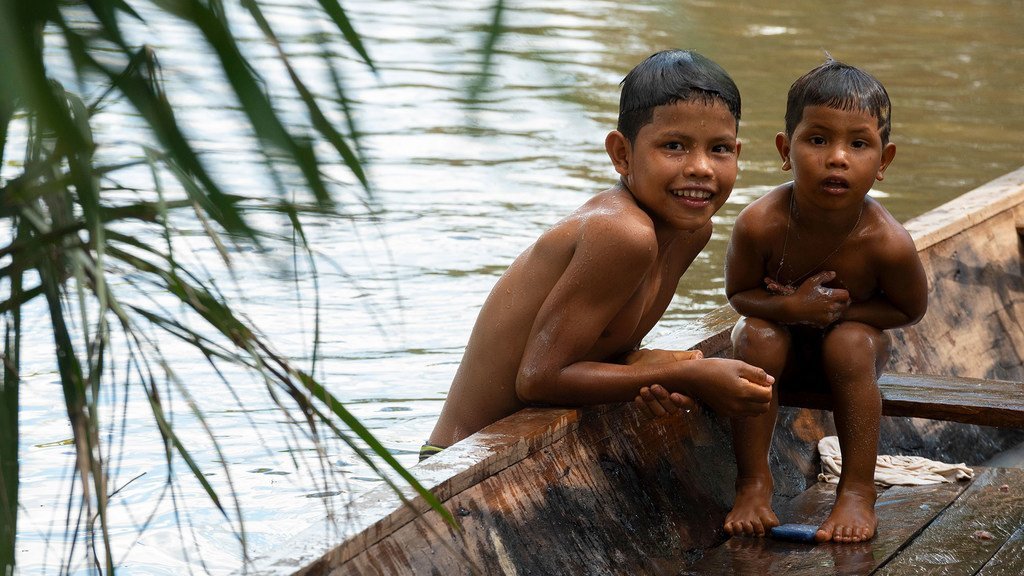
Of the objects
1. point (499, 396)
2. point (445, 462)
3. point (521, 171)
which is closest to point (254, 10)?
point (445, 462)

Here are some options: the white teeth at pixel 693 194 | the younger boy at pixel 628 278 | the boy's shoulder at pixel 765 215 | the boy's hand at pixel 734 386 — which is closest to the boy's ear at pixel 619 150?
the younger boy at pixel 628 278

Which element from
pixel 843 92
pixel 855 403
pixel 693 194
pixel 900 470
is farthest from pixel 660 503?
pixel 843 92

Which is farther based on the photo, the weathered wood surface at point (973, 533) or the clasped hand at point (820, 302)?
the clasped hand at point (820, 302)

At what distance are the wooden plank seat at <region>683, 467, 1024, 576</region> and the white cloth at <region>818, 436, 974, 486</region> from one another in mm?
120

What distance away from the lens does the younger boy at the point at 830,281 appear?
8.56 ft

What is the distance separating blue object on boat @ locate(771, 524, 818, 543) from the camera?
2561 mm

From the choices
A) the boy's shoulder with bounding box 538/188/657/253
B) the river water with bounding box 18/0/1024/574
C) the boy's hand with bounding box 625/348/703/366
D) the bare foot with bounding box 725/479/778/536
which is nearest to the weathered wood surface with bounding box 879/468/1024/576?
the bare foot with bounding box 725/479/778/536

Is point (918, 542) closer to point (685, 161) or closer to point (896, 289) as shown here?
point (896, 289)

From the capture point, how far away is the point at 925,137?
329 inches

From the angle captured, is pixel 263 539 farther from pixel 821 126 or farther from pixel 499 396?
pixel 821 126

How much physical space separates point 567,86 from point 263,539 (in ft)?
8.95

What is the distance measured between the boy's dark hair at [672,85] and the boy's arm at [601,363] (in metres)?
0.25

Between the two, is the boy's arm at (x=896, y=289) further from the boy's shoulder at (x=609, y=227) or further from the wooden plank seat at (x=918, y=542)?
the boy's shoulder at (x=609, y=227)

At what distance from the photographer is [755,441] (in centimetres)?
272
